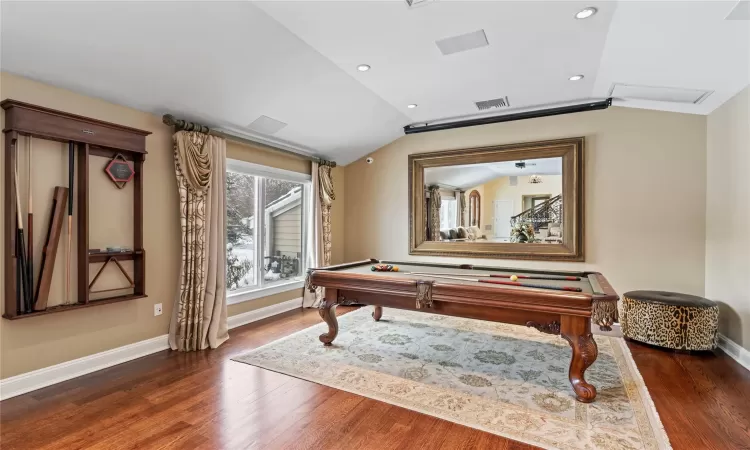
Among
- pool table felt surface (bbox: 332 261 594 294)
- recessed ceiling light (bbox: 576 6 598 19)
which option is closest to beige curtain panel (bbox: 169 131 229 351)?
pool table felt surface (bbox: 332 261 594 294)

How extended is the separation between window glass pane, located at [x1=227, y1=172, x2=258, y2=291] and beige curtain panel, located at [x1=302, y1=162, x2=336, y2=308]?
0.86m

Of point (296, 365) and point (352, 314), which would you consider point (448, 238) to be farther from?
point (296, 365)

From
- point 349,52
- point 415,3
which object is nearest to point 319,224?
point 349,52

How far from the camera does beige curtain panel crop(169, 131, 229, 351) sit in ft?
11.3

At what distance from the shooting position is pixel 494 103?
4.16 m

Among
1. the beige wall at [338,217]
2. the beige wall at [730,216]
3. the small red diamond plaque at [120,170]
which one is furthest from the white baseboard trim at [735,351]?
the small red diamond plaque at [120,170]

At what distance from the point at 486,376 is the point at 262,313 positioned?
286 cm

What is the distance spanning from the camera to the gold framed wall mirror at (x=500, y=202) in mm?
4355

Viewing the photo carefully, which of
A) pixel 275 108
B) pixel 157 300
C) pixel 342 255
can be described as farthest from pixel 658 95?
pixel 157 300

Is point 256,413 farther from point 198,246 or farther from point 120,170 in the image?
point 120,170

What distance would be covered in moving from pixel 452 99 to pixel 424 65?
3.08 ft

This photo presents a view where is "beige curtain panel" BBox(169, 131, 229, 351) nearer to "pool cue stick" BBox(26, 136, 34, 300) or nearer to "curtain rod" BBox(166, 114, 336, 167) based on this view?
"curtain rod" BBox(166, 114, 336, 167)

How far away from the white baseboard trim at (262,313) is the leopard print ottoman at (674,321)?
394cm

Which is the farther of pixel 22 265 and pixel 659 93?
pixel 659 93
